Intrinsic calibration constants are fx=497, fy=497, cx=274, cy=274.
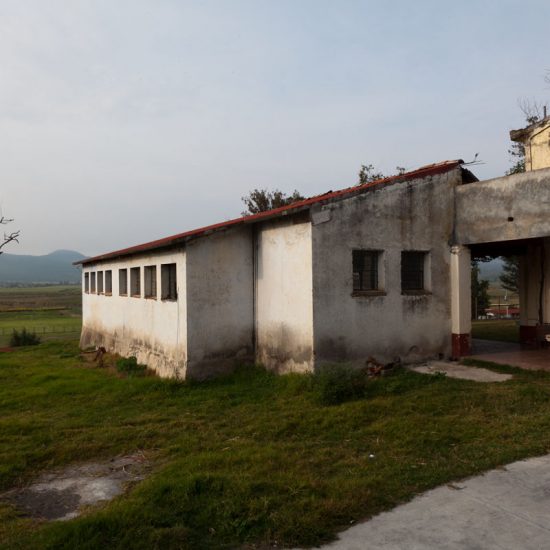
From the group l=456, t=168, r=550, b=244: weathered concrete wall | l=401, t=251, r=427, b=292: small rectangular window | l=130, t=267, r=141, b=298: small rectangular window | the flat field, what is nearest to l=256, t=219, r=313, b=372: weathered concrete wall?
l=401, t=251, r=427, b=292: small rectangular window

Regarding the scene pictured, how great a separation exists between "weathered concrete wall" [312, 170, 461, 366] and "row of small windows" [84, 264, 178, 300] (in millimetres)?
3567

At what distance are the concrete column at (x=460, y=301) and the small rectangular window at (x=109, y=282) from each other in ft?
36.9

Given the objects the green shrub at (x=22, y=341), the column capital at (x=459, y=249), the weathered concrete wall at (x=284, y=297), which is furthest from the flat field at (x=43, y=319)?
the column capital at (x=459, y=249)

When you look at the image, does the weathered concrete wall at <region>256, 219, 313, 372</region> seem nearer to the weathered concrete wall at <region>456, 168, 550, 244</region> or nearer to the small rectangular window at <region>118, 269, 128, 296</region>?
the weathered concrete wall at <region>456, 168, 550, 244</region>

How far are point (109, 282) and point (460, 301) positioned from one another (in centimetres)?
1179

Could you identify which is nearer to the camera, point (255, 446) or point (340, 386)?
point (255, 446)

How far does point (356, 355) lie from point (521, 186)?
4.84 metres

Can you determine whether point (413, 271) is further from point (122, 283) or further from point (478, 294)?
point (478, 294)

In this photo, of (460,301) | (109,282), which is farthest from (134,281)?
(460,301)

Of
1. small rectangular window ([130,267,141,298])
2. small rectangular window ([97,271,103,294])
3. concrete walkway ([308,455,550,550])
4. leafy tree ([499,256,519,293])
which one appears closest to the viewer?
concrete walkway ([308,455,550,550])

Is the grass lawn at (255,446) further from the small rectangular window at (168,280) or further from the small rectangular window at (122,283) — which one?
the small rectangular window at (122,283)

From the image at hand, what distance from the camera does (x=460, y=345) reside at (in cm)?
1147

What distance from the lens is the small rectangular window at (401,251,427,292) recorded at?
1127cm

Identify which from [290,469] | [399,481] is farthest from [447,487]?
[290,469]
